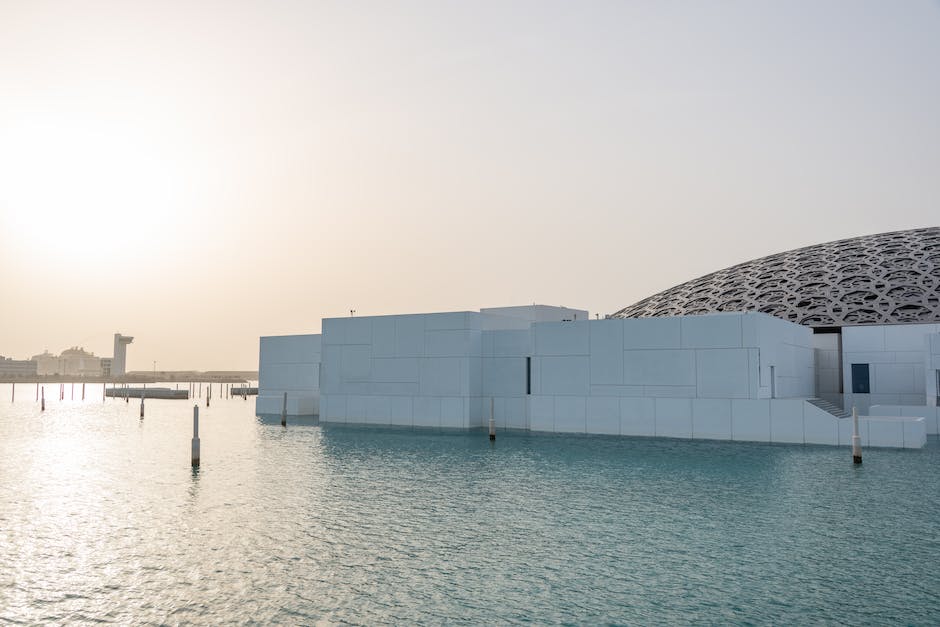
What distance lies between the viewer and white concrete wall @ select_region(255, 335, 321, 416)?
53.2 meters

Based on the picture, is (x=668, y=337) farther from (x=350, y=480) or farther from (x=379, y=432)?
(x=350, y=480)

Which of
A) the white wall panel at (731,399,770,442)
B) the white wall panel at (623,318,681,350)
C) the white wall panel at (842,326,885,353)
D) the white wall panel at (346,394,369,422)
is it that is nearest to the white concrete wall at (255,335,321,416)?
the white wall panel at (346,394,369,422)

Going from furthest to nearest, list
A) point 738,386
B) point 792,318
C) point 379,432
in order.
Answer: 1. point 792,318
2. point 379,432
3. point 738,386

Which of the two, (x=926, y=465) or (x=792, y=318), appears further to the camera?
(x=792, y=318)

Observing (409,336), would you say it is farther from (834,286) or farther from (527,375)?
(834,286)

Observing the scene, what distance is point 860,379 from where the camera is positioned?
4134cm

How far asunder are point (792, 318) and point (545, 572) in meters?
38.8

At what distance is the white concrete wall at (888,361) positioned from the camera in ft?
130

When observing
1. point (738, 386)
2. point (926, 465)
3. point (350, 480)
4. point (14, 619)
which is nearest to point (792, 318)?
point (738, 386)

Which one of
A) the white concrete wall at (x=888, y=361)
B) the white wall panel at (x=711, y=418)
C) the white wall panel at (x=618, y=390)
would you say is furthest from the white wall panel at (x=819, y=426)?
the white concrete wall at (x=888, y=361)

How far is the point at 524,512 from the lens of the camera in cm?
1605

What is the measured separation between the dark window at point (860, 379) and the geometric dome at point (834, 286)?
8.99 feet

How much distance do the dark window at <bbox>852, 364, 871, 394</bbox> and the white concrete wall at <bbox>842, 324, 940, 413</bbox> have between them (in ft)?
0.62

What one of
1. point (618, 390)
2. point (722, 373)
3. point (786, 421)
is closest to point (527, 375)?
point (618, 390)
